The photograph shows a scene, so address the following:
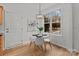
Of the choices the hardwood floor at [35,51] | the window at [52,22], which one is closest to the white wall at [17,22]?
the hardwood floor at [35,51]

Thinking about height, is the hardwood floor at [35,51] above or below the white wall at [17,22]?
below

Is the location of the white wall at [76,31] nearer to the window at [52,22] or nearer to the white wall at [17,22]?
the window at [52,22]

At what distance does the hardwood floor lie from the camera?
2.57 metres

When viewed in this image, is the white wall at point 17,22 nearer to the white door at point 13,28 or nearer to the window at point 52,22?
the white door at point 13,28

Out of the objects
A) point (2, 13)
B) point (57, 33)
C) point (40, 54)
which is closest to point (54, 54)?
point (40, 54)

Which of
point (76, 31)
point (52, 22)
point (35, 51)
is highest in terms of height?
→ point (52, 22)

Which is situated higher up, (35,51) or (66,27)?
(66,27)

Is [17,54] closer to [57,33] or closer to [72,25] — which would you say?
[57,33]

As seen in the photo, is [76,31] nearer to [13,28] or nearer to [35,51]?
[35,51]

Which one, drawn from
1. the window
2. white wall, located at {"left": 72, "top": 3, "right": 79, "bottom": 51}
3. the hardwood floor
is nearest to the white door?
the hardwood floor

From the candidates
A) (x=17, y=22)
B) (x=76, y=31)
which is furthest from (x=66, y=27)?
(x=17, y=22)

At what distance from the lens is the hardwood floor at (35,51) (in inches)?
A: 101

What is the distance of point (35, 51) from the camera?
2615 millimetres

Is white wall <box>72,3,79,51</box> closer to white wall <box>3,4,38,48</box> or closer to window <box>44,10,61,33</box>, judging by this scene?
window <box>44,10,61,33</box>
